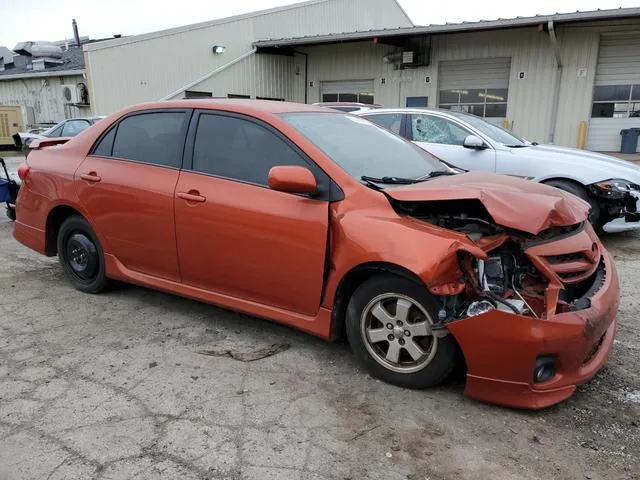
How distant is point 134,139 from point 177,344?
5.45 ft

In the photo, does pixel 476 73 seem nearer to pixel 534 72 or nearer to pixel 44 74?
pixel 534 72

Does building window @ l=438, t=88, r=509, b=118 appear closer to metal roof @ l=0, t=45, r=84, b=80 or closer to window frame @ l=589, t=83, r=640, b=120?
window frame @ l=589, t=83, r=640, b=120

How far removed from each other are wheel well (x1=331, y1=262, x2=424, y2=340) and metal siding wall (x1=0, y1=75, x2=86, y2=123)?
18.2 metres

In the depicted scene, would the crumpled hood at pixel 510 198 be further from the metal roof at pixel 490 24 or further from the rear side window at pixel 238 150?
the metal roof at pixel 490 24

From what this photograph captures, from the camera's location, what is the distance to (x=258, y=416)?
9.36 feet

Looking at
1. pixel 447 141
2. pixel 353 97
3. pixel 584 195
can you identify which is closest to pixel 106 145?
pixel 447 141

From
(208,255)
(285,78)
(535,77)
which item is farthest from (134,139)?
(285,78)

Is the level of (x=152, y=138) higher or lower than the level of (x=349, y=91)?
lower

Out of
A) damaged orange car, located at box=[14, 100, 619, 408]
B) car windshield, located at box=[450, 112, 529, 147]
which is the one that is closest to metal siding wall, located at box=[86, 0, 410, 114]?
car windshield, located at box=[450, 112, 529, 147]

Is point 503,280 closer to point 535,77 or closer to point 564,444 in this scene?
point 564,444

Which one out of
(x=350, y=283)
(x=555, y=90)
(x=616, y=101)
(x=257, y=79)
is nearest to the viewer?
(x=350, y=283)

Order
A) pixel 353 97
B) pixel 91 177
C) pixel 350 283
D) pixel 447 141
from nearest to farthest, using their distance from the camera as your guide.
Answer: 1. pixel 350 283
2. pixel 91 177
3. pixel 447 141
4. pixel 353 97

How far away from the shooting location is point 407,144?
169 inches

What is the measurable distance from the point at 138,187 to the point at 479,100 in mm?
14620
